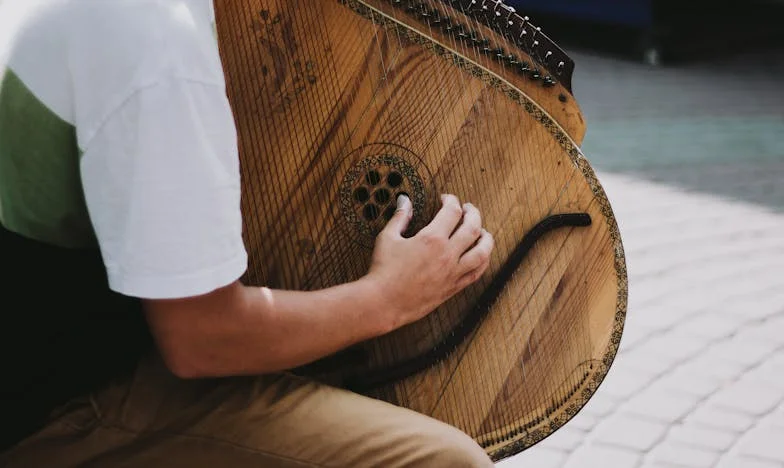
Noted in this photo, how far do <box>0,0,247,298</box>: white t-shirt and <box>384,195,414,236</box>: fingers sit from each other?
1.51ft

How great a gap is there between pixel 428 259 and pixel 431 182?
23 cm

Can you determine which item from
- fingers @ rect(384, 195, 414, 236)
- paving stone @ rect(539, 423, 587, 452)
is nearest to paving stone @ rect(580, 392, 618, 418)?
paving stone @ rect(539, 423, 587, 452)

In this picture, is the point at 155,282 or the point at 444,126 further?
the point at 444,126

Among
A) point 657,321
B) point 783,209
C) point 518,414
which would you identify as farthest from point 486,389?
point 783,209

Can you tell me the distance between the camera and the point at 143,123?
3.60ft

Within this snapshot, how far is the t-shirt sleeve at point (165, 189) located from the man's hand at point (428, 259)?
0.41 meters

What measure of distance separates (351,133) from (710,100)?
591 centimetres

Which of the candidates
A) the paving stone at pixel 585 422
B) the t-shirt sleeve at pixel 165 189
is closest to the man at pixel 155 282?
the t-shirt sleeve at pixel 165 189

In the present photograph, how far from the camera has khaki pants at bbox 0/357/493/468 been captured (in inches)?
55.1

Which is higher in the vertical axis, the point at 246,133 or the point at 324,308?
the point at 246,133

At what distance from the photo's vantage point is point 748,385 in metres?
3.15

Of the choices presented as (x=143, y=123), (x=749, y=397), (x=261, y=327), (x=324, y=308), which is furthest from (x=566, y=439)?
(x=143, y=123)

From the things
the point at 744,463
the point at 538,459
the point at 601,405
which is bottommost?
the point at 538,459

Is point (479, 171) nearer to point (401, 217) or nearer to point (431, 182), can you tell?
point (431, 182)
